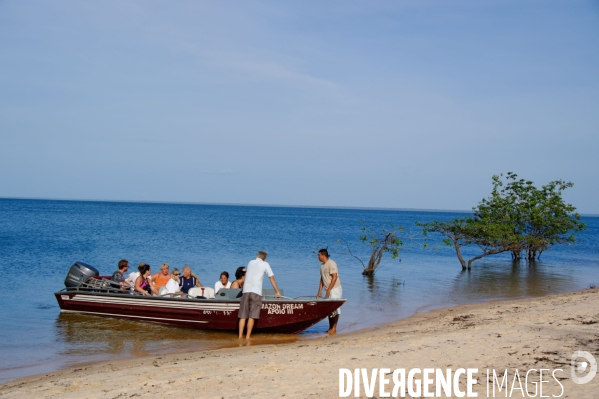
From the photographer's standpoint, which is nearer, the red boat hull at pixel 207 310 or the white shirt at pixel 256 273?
the white shirt at pixel 256 273

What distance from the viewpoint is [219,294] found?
39.6ft

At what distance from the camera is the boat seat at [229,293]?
11922 millimetres

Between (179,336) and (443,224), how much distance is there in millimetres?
16756

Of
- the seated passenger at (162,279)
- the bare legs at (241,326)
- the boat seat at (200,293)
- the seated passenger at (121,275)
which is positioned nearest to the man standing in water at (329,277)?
the bare legs at (241,326)

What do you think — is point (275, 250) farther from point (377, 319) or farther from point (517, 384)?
point (517, 384)

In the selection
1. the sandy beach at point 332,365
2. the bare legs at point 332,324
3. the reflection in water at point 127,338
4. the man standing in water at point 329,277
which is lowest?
the reflection in water at point 127,338

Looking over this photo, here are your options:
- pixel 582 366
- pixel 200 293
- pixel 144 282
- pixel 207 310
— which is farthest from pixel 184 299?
pixel 582 366

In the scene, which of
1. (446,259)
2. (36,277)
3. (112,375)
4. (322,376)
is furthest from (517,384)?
(446,259)

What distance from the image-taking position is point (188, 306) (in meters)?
12.2

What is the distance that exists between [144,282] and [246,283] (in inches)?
133

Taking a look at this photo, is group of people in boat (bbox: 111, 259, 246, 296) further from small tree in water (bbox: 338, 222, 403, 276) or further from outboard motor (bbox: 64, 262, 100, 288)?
small tree in water (bbox: 338, 222, 403, 276)

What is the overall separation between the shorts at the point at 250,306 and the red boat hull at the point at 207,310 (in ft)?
0.75

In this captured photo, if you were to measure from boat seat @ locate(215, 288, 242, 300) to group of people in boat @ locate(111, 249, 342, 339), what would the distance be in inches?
8.4

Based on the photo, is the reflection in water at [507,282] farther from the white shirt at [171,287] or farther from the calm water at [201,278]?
the white shirt at [171,287]
